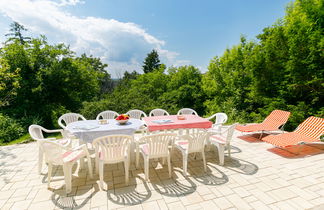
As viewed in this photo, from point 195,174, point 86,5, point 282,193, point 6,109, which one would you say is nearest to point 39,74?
point 6,109

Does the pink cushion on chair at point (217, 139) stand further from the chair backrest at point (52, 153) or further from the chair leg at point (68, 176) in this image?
the chair backrest at point (52, 153)

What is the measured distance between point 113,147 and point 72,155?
767 mm

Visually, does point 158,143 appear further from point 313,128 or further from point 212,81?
point 212,81

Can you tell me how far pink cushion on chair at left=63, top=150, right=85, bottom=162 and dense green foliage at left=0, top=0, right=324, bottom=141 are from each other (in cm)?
418

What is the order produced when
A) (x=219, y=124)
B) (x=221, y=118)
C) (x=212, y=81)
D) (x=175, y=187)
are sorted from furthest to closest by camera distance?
(x=212, y=81), (x=221, y=118), (x=219, y=124), (x=175, y=187)

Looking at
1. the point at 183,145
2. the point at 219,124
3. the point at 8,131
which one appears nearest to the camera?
the point at 183,145

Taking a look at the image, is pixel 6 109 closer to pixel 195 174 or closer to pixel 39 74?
pixel 39 74

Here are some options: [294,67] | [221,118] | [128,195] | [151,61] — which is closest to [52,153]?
[128,195]

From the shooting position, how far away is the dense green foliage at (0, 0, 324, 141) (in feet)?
16.5

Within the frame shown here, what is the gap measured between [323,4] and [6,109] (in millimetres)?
13213

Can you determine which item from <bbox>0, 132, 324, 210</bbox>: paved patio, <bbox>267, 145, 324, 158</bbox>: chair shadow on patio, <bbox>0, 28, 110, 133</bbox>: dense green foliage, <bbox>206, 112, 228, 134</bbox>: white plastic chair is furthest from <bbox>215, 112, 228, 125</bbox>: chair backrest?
<bbox>0, 28, 110, 133</bbox>: dense green foliage

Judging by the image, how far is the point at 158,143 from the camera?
2604 mm

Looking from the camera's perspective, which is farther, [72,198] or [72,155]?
[72,155]

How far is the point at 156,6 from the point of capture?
7.96m
